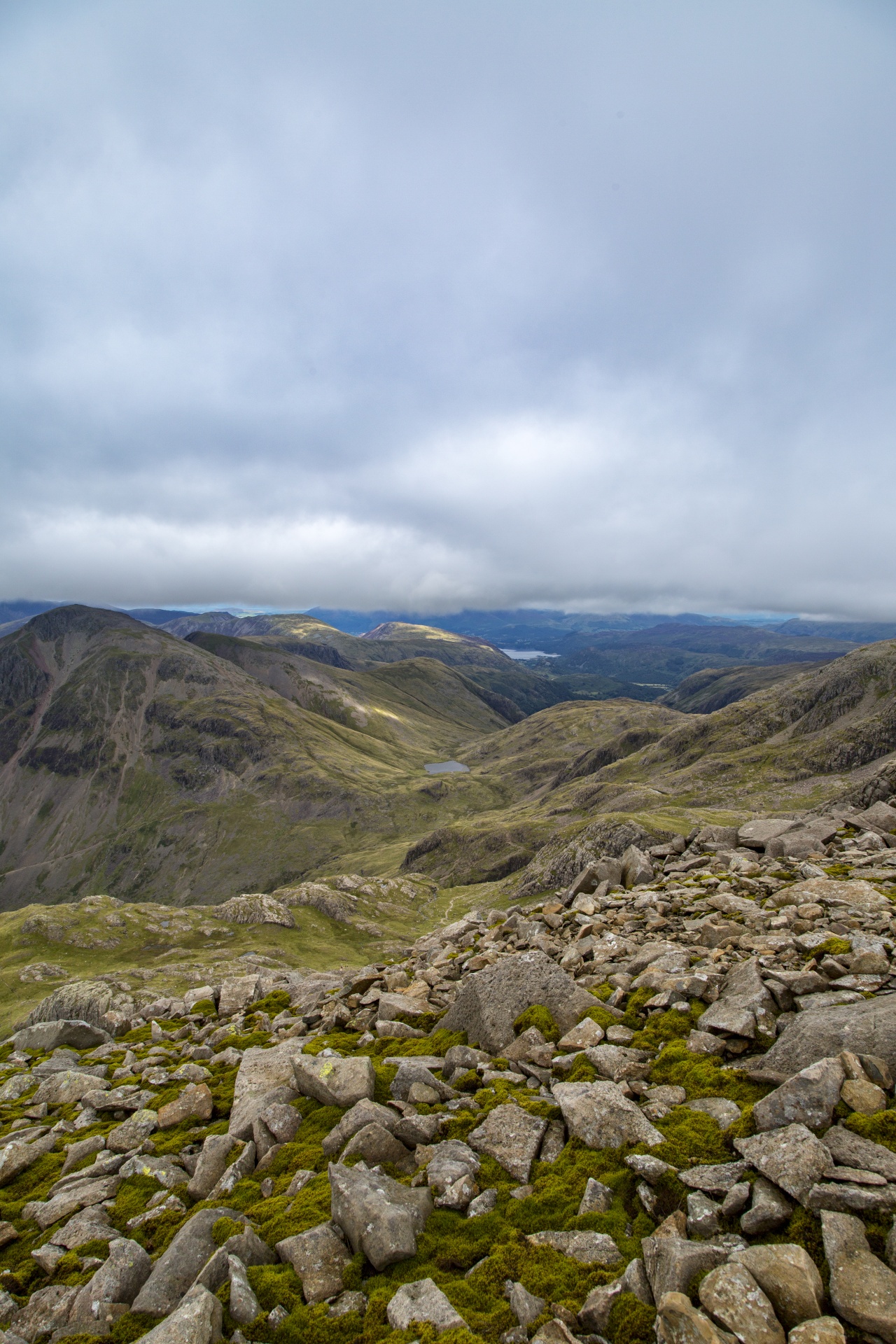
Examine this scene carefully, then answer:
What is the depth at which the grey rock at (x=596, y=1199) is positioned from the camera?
31.1 feet

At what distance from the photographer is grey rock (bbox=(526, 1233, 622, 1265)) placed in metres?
8.55

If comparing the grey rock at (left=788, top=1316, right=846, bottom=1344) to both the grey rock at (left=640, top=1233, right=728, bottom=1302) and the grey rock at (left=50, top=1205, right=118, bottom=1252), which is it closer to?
the grey rock at (left=640, top=1233, right=728, bottom=1302)

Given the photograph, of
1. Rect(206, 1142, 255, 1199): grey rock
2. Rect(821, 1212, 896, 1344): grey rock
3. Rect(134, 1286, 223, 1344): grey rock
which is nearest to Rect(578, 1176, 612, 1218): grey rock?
Rect(821, 1212, 896, 1344): grey rock

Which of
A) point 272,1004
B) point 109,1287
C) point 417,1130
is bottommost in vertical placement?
point 272,1004

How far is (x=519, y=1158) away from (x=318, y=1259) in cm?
410

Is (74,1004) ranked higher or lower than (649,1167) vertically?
lower

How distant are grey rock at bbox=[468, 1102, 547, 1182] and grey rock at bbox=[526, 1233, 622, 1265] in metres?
1.66

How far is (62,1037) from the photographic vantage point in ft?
86.1

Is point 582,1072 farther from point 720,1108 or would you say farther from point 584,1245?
point 584,1245

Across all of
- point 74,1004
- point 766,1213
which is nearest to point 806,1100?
point 766,1213

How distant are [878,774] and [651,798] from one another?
293ft

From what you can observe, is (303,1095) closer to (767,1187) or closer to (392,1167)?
(392,1167)

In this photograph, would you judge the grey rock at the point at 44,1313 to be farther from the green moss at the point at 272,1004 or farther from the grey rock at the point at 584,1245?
the green moss at the point at 272,1004

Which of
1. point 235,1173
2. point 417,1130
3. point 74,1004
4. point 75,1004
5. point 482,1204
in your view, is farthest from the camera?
point 74,1004
